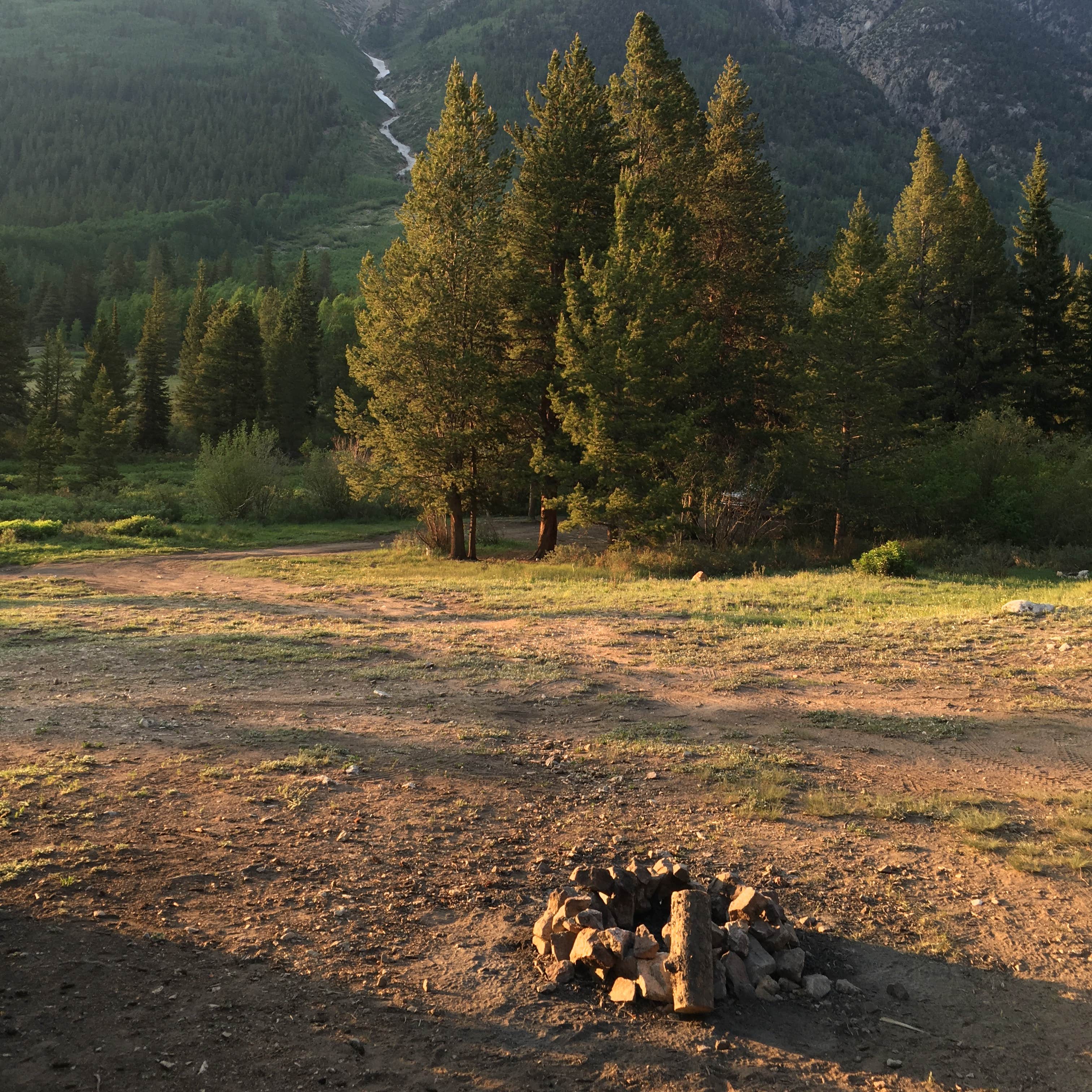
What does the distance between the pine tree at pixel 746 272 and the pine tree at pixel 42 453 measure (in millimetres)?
34306

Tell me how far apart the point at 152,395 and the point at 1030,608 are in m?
58.5

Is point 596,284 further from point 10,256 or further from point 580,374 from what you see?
point 10,256

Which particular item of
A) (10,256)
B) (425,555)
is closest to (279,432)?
(425,555)

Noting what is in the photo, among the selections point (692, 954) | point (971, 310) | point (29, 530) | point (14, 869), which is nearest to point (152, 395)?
point (29, 530)

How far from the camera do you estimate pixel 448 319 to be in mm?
22562

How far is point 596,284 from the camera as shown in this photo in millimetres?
20641

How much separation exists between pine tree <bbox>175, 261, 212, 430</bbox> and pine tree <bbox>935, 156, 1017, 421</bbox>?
44.2 m

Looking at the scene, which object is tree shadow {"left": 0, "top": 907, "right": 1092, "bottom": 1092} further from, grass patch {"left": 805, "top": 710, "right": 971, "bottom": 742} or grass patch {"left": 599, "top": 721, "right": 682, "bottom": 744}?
grass patch {"left": 805, "top": 710, "right": 971, "bottom": 742}

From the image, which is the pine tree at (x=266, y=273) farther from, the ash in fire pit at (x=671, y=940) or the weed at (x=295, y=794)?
the ash in fire pit at (x=671, y=940)

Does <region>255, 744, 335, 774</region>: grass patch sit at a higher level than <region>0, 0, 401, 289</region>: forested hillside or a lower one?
lower

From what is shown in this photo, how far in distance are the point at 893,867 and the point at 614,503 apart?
1504cm

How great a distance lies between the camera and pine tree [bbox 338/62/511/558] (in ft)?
73.6

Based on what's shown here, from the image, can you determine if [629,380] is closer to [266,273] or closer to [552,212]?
[552,212]

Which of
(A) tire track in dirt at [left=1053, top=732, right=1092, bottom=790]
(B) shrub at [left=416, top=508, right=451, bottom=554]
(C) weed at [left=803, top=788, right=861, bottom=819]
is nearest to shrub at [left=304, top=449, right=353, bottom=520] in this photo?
(B) shrub at [left=416, top=508, right=451, bottom=554]
